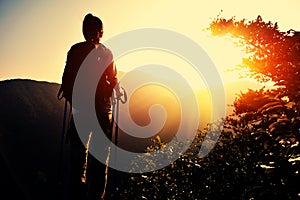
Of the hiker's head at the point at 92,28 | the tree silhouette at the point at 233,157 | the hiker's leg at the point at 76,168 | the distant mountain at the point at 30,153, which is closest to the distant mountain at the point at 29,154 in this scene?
the distant mountain at the point at 30,153

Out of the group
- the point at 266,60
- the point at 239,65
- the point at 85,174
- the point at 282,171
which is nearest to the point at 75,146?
the point at 85,174

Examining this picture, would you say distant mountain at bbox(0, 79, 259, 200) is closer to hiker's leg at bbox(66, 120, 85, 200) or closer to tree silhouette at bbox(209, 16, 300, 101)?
tree silhouette at bbox(209, 16, 300, 101)

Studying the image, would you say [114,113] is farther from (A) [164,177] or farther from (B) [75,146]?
(A) [164,177]

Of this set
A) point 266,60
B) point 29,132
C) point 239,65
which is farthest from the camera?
point 29,132

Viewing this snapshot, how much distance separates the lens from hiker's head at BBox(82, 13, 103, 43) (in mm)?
5199

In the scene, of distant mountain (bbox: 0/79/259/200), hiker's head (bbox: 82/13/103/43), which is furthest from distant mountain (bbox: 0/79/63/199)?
hiker's head (bbox: 82/13/103/43)

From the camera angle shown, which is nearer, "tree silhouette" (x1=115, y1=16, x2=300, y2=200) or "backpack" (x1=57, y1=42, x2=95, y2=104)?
"backpack" (x1=57, y1=42, x2=95, y2=104)

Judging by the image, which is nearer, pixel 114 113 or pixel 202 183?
pixel 114 113

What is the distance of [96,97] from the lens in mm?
5113

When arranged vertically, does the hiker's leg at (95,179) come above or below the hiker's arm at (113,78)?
below

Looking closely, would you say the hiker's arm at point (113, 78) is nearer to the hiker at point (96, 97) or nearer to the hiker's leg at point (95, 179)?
the hiker at point (96, 97)

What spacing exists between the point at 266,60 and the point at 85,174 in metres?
12.4

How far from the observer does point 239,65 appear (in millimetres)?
19219

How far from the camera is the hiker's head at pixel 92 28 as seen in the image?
5.20m
